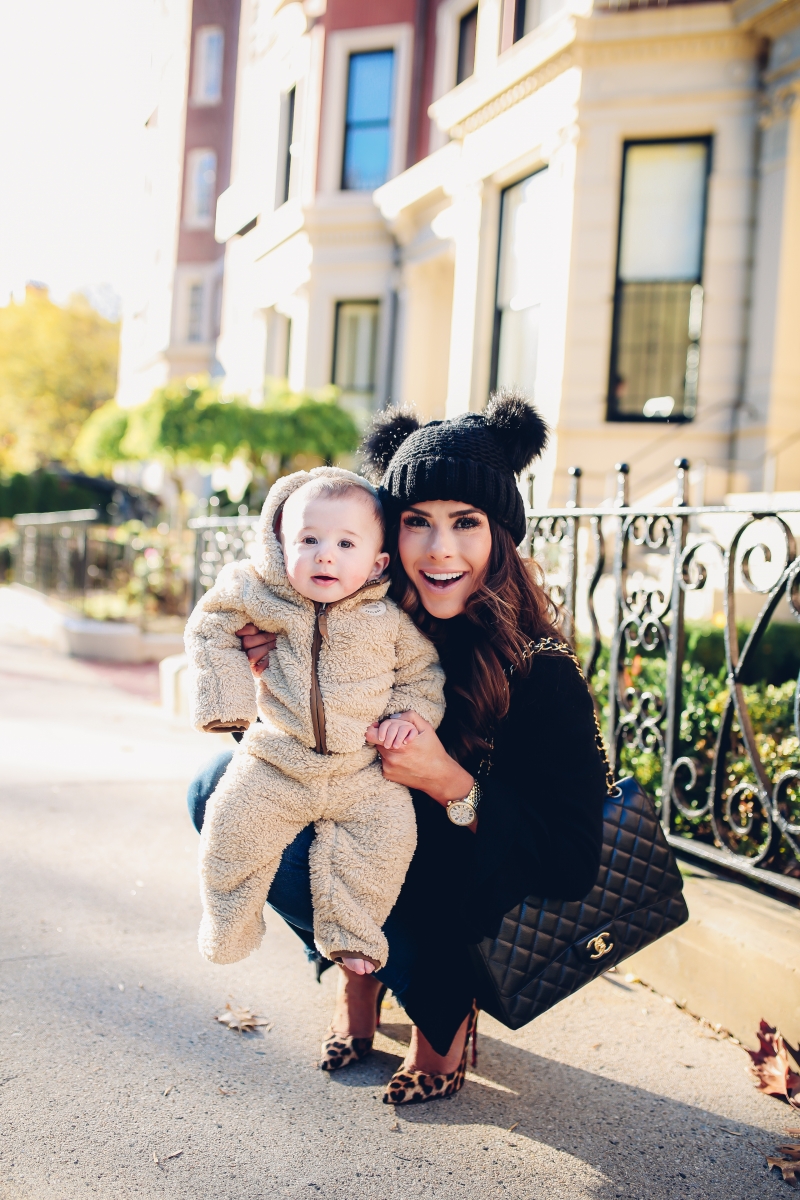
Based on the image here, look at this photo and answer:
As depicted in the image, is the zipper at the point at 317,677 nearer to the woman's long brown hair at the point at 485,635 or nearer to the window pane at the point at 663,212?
the woman's long brown hair at the point at 485,635

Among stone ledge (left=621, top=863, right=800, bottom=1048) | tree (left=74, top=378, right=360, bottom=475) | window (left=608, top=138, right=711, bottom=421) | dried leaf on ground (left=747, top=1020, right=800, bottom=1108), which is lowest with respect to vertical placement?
dried leaf on ground (left=747, top=1020, right=800, bottom=1108)

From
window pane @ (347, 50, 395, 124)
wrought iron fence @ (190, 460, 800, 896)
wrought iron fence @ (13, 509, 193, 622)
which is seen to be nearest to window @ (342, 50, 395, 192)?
window pane @ (347, 50, 395, 124)

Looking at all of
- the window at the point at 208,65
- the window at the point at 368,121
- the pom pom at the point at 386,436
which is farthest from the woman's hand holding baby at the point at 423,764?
the window at the point at 208,65

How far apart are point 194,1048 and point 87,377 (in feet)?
111

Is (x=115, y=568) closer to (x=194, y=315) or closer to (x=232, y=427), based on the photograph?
(x=232, y=427)

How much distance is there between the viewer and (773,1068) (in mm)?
2354

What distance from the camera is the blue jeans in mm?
2180

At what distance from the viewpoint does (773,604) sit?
2.66 metres

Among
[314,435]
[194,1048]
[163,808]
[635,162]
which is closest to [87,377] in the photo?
[314,435]

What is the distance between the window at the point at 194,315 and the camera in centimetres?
2316

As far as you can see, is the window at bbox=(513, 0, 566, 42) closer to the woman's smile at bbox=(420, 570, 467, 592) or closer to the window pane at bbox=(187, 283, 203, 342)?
the woman's smile at bbox=(420, 570, 467, 592)

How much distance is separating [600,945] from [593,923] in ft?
0.19

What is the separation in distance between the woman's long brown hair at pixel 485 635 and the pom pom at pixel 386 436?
0.88 feet

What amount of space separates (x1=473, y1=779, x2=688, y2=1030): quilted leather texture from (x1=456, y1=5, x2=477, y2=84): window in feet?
38.0
